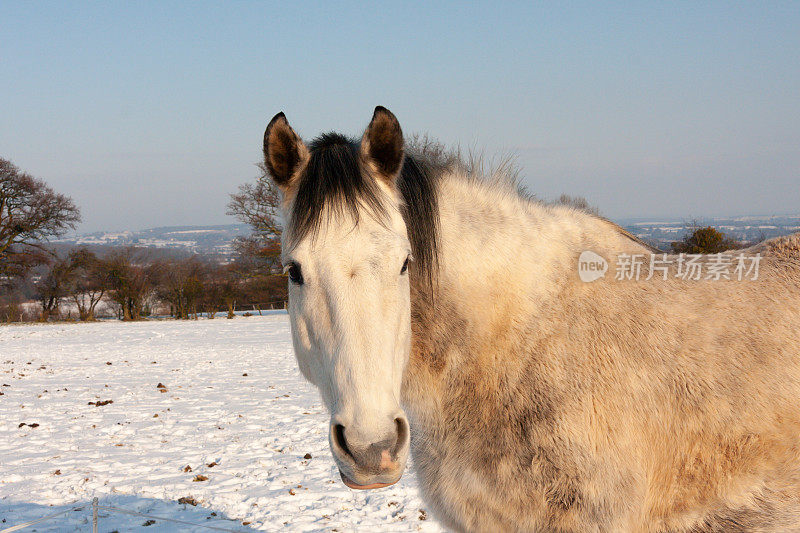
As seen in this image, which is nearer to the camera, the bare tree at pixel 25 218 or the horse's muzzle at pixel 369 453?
the horse's muzzle at pixel 369 453

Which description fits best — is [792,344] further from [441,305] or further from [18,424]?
[18,424]

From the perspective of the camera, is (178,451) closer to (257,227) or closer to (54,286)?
(257,227)

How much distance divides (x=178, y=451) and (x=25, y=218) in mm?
32428

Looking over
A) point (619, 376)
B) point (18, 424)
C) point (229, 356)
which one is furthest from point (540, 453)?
point (229, 356)

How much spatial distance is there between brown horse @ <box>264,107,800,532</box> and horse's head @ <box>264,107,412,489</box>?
1cm

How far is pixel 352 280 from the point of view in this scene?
80.3 inches

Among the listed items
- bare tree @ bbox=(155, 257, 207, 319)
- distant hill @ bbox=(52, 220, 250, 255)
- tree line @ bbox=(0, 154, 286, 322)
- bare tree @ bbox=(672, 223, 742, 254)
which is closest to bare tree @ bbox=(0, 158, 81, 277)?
tree line @ bbox=(0, 154, 286, 322)

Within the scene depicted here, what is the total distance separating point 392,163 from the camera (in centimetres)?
236

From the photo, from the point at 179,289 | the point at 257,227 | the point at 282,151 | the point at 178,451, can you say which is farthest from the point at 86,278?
the point at 282,151

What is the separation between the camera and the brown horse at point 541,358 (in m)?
2.27

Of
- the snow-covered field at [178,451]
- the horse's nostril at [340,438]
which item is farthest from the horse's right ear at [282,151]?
the snow-covered field at [178,451]

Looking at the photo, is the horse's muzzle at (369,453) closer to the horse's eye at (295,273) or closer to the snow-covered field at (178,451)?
the horse's eye at (295,273)

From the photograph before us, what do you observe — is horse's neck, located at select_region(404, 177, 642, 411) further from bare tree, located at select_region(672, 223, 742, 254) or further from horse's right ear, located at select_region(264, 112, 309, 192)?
bare tree, located at select_region(672, 223, 742, 254)

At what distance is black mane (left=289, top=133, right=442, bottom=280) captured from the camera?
2.19 metres
